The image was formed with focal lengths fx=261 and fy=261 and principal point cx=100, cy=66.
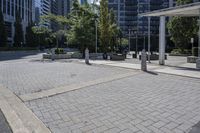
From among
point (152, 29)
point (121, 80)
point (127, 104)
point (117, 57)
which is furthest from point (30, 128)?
point (152, 29)

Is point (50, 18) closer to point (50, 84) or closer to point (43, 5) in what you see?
point (50, 84)

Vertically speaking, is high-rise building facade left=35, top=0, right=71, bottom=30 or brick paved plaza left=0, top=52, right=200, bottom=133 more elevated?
high-rise building facade left=35, top=0, right=71, bottom=30

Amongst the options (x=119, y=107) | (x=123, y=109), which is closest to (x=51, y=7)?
(x=119, y=107)

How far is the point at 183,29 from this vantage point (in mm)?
38344

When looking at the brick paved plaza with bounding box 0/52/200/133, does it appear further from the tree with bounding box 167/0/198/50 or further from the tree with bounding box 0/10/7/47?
the tree with bounding box 0/10/7/47

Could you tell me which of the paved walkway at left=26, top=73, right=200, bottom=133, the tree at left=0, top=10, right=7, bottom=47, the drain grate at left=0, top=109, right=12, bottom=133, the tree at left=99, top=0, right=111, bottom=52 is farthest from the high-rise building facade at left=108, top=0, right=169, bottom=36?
the drain grate at left=0, top=109, right=12, bottom=133

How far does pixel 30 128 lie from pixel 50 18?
28593mm

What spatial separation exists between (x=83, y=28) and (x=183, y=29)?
1674 cm

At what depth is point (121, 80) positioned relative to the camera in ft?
38.1

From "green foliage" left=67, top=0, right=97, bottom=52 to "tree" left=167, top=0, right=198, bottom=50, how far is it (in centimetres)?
1336

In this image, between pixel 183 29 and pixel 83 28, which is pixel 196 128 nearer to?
pixel 83 28

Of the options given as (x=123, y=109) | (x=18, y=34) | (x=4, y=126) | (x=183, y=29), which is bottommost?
(x=4, y=126)

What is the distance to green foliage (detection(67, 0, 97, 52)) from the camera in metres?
29.5

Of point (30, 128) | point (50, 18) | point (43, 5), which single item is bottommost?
point (30, 128)
